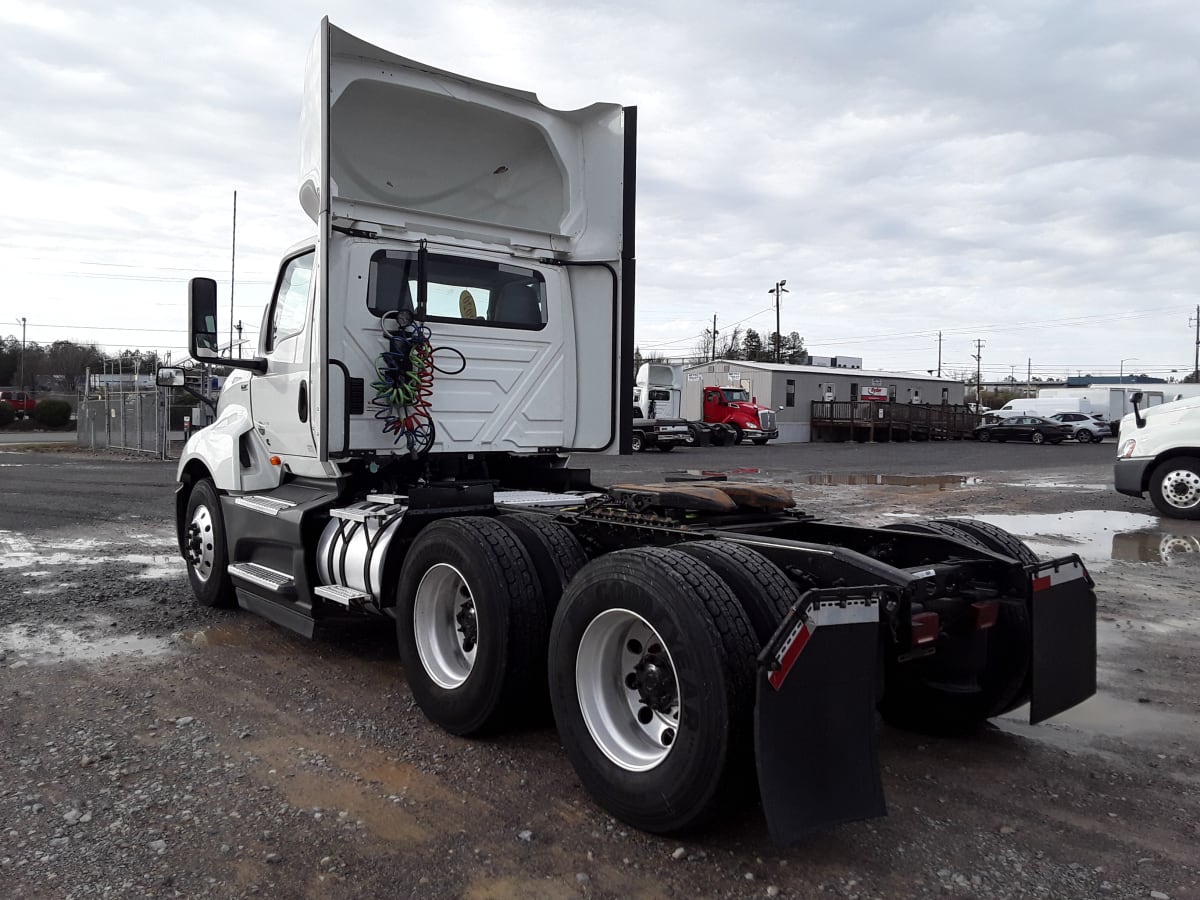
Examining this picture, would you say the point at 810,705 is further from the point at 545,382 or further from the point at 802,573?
the point at 545,382

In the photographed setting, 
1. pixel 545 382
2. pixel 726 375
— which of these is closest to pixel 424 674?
pixel 545 382

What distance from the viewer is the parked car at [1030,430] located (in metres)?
44.5

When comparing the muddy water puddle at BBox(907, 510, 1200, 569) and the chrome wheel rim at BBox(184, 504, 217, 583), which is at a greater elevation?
the chrome wheel rim at BBox(184, 504, 217, 583)

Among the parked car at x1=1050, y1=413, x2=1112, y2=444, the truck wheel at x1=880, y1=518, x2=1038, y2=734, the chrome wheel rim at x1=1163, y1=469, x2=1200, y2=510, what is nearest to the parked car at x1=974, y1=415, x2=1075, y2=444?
the parked car at x1=1050, y1=413, x2=1112, y2=444

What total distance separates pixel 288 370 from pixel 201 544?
1.79 metres

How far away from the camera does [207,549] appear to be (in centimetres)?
696

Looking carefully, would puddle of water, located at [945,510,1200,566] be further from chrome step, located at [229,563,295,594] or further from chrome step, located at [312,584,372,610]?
chrome step, located at [229,563,295,594]

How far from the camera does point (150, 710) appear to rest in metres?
4.73

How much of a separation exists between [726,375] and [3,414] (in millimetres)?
36080

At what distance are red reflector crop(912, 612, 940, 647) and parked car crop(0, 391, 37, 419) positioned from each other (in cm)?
5312

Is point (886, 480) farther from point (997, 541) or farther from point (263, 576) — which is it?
point (263, 576)

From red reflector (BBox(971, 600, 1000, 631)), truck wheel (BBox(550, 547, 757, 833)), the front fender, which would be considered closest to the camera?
truck wheel (BBox(550, 547, 757, 833))

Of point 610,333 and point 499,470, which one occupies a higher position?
point 610,333

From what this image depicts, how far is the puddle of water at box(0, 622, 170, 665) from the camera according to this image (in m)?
5.71
